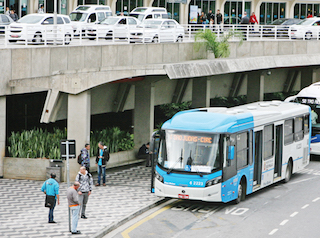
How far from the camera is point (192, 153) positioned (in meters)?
17.1

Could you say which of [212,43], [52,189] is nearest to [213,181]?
[52,189]

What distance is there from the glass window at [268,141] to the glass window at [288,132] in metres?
1.23

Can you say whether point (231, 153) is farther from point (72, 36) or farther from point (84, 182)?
point (72, 36)

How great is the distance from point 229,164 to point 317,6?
178ft

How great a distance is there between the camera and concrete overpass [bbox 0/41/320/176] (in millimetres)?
21547

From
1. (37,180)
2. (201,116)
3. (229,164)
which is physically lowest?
(37,180)

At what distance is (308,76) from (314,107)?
11.8 meters

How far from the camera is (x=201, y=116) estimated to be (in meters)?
17.9

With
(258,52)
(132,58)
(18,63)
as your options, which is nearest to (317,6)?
(258,52)

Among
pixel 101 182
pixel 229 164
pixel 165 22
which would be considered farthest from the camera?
pixel 165 22

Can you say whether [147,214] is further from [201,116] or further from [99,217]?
[201,116]

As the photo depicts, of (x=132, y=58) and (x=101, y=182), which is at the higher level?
(x=132, y=58)

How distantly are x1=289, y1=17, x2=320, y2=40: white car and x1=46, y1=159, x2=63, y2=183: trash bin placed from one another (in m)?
22.3

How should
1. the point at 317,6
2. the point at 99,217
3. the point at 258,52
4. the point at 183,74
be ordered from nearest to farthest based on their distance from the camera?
the point at 99,217 < the point at 183,74 < the point at 258,52 < the point at 317,6
